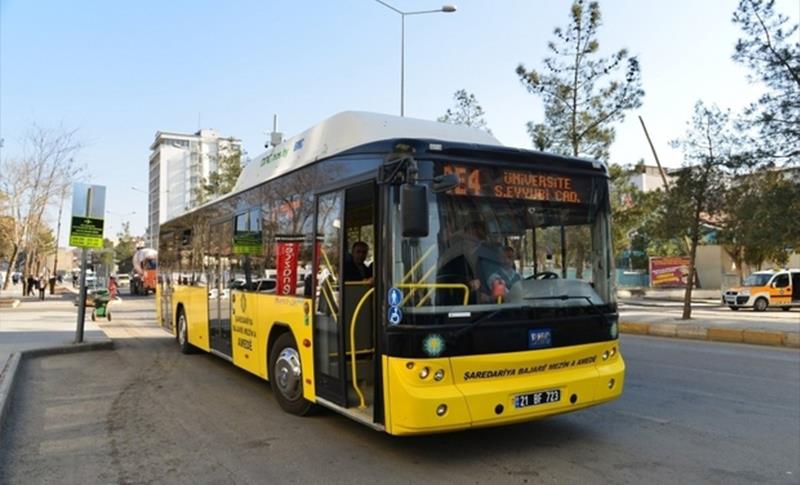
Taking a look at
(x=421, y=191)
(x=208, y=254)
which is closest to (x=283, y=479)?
(x=421, y=191)

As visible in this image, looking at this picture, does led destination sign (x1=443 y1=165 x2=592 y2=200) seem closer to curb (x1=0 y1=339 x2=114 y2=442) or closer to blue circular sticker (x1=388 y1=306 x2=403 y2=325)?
blue circular sticker (x1=388 y1=306 x2=403 y2=325)

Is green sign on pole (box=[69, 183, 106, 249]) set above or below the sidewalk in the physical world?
above

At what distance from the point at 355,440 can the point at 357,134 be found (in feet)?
10.5

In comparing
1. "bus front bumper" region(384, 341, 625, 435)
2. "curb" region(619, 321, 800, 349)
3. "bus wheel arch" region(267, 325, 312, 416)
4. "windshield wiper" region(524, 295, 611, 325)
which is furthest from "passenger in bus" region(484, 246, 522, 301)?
"curb" region(619, 321, 800, 349)

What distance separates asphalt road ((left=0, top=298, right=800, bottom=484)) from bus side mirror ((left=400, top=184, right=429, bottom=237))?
201cm

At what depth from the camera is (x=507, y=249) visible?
18.6 feet

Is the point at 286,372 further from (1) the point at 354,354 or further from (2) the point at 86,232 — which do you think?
(2) the point at 86,232

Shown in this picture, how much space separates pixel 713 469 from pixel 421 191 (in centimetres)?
344

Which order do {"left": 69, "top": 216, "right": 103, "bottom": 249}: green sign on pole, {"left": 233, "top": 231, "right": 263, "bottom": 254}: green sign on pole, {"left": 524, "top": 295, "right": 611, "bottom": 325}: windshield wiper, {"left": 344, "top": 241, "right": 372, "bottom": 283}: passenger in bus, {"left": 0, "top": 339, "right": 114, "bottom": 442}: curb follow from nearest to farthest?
1. {"left": 524, "top": 295, "right": 611, "bottom": 325}: windshield wiper
2. {"left": 344, "top": 241, "right": 372, "bottom": 283}: passenger in bus
3. {"left": 0, "top": 339, "right": 114, "bottom": 442}: curb
4. {"left": 233, "top": 231, "right": 263, "bottom": 254}: green sign on pole
5. {"left": 69, "top": 216, "right": 103, "bottom": 249}: green sign on pole

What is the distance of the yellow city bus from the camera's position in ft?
16.6

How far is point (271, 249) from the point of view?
7656mm

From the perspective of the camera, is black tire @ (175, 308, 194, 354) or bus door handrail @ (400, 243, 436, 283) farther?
black tire @ (175, 308, 194, 354)

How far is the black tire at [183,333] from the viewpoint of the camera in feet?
39.1

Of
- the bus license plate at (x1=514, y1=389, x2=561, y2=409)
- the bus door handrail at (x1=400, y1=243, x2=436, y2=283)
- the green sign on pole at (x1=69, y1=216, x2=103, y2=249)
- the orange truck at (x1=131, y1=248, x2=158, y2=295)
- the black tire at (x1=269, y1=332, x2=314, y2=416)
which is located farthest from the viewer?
the orange truck at (x1=131, y1=248, x2=158, y2=295)
